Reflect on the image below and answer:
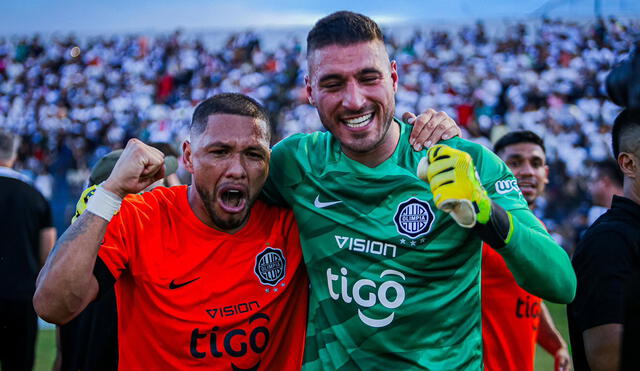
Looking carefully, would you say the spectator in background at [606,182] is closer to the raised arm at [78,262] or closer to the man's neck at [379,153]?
the man's neck at [379,153]

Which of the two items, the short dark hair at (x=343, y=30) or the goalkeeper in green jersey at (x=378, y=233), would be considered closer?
the goalkeeper in green jersey at (x=378, y=233)

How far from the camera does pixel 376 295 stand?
271cm

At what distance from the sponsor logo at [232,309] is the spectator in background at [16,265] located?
3.40m

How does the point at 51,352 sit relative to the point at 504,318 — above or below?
below

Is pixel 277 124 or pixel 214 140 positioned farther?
pixel 277 124

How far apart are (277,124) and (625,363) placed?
60.1ft

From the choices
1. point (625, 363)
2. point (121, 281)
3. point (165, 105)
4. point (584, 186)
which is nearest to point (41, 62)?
point (165, 105)

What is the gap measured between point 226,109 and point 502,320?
7.02 feet

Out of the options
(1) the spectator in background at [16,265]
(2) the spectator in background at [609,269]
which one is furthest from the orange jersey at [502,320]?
(1) the spectator in background at [16,265]

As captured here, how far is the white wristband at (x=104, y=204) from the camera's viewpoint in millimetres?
2650

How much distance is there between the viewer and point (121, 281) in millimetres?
2906

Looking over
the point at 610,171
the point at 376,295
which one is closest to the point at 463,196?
the point at 376,295

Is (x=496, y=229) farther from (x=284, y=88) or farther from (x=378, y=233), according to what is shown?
(x=284, y=88)

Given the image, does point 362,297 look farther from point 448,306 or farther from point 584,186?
point 584,186
